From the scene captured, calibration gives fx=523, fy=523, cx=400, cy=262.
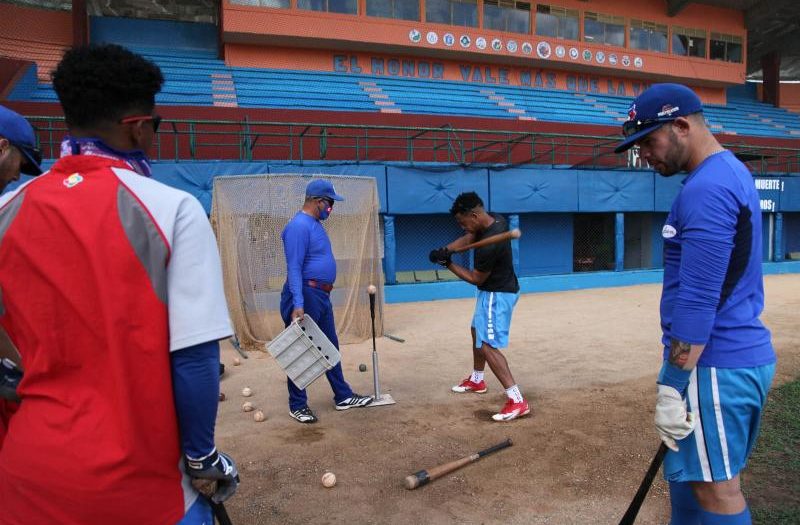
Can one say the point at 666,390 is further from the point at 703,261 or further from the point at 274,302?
the point at 274,302

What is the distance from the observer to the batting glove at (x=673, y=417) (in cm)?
188

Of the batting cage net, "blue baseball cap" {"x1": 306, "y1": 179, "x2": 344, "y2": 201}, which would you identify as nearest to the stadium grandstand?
the batting cage net

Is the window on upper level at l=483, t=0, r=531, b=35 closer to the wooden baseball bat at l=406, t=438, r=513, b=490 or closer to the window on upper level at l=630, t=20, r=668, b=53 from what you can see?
the window on upper level at l=630, t=20, r=668, b=53

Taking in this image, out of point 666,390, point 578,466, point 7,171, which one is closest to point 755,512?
point 578,466

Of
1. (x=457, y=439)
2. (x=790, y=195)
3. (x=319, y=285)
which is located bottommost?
(x=457, y=439)

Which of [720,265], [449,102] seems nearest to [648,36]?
[449,102]

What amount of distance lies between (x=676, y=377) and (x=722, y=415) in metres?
0.21

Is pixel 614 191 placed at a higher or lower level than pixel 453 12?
lower

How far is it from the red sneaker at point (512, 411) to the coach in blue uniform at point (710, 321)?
2358 mm

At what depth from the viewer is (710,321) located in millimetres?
1824

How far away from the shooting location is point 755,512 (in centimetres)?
283

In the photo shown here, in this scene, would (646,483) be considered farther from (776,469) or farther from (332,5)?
(332,5)

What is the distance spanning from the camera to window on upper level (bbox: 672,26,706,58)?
80.6ft

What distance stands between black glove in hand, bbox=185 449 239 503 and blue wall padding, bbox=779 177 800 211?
19.7 metres
